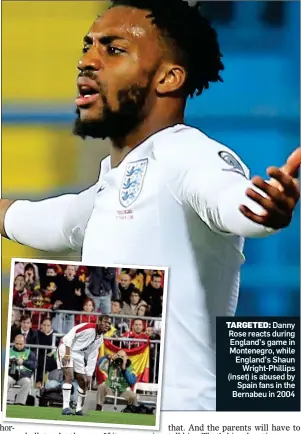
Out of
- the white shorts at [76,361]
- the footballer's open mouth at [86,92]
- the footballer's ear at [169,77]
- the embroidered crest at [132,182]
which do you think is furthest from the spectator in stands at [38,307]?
the footballer's ear at [169,77]

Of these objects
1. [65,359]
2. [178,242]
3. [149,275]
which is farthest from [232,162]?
[65,359]

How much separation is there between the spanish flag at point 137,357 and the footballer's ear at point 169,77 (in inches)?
30.1

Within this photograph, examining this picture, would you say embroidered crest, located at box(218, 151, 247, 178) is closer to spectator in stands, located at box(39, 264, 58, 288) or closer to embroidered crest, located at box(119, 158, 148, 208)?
embroidered crest, located at box(119, 158, 148, 208)

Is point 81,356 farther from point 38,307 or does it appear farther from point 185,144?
point 185,144

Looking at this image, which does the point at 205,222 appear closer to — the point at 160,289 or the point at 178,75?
the point at 160,289

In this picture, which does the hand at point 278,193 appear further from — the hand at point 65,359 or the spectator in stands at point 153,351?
the hand at point 65,359

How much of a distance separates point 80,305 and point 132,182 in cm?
39

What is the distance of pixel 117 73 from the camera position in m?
2.62

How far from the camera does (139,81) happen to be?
8.55 ft

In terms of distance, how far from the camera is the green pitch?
99.1 inches

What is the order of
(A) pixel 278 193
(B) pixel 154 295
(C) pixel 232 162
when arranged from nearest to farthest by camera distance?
(A) pixel 278 193, (C) pixel 232 162, (B) pixel 154 295

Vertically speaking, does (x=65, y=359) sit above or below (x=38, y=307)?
below

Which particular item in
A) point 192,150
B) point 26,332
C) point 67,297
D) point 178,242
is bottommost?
point 26,332
